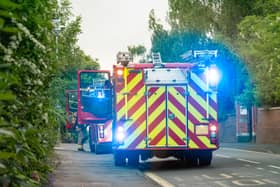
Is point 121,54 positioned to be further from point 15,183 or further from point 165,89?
point 15,183

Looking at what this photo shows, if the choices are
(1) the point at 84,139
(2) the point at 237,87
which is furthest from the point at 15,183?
(2) the point at 237,87

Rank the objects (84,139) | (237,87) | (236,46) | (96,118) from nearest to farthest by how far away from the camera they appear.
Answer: (96,118) < (84,139) < (236,46) < (237,87)

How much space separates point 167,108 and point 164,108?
8 centimetres

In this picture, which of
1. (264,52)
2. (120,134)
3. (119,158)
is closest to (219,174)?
(120,134)

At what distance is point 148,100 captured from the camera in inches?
712

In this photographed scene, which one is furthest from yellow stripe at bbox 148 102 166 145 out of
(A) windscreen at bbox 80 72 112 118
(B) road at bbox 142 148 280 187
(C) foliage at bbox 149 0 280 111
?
(C) foliage at bbox 149 0 280 111

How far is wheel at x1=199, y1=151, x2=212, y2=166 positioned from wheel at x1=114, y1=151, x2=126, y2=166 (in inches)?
80.2

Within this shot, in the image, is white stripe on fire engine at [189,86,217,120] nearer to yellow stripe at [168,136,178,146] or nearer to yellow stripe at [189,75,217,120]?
yellow stripe at [189,75,217,120]

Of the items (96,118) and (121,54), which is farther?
(96,118)

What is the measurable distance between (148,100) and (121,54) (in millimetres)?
1333

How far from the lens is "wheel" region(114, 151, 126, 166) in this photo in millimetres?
19047

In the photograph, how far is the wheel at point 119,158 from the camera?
19047mm

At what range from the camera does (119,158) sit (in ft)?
63.0

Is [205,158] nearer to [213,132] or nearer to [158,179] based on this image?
[213,132]
